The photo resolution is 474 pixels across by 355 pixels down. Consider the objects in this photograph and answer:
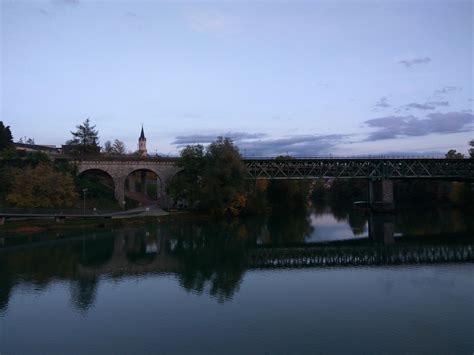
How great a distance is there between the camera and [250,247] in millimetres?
42844

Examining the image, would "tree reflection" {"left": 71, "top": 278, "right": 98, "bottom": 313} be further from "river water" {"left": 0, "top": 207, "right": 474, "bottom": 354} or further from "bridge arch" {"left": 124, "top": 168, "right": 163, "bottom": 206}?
"bridge arch" {"left": 124, "top": 168, "right": 163, "bottom": 206}

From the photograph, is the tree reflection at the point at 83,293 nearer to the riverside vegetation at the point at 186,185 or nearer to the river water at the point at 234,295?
the river water at the point at 234,295

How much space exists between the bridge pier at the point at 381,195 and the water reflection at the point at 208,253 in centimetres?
2184

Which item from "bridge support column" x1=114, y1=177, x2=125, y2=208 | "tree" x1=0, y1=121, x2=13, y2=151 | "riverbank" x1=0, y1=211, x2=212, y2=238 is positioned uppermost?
"tree" x1=0, y1=121, x2=13, y2=151

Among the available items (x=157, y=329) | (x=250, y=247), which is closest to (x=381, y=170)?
(x=250, y=247)

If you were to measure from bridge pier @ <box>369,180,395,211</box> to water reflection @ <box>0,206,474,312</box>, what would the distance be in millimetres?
21838

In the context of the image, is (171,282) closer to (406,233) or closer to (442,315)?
(442,315)

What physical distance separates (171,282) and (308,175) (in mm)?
56488

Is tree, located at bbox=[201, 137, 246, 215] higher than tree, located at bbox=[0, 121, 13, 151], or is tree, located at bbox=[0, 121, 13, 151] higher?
tree, located at bbox=[0, 121, 13, 151]

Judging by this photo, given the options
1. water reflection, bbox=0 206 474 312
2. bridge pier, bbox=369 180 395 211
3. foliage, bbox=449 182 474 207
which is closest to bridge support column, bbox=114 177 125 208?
water reflection, bbox=0 206 474 312

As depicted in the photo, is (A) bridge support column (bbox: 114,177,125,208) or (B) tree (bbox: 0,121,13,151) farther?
(B) tree (bbox: 0,121,13,151)

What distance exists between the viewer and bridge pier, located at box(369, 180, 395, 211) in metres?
81.5

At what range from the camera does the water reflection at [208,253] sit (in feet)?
94.0

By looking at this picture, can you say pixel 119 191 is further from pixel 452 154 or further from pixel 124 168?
pixel 452 154
